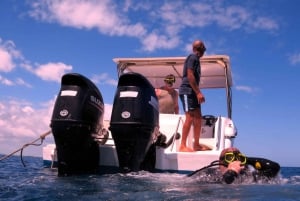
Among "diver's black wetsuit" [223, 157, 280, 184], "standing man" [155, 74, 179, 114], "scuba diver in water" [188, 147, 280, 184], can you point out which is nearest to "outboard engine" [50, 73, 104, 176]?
"scuba diver in water" [188, 147, 280, 184]

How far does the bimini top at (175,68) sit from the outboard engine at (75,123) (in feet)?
11.0

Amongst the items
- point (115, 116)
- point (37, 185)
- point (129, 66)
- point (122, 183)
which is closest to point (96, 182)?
point (122, 183)

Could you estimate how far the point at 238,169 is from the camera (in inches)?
181

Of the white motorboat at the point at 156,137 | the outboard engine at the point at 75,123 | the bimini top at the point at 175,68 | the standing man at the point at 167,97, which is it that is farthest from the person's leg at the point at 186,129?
the bimini top at the point at 175,68

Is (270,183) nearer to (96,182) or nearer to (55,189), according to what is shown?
(96,182)

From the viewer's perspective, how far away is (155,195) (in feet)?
11.5

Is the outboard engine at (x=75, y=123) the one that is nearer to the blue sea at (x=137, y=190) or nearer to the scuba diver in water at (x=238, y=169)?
the blue sea at (x=137, y=190)

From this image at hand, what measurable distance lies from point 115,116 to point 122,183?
111cm

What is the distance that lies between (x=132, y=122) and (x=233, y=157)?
4.29 feet

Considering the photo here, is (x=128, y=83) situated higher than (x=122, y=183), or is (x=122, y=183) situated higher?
(x=128, y=83)

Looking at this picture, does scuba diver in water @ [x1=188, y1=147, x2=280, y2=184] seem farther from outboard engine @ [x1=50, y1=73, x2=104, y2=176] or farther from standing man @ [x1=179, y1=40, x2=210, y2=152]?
outboard engine @ [x1=50, y1=73, x2=104, y2=176]

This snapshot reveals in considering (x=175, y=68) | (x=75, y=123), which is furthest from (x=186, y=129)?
(x=175, y=68)

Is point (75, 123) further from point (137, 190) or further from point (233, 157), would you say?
point (233, 157)

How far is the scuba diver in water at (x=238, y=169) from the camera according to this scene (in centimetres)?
454
